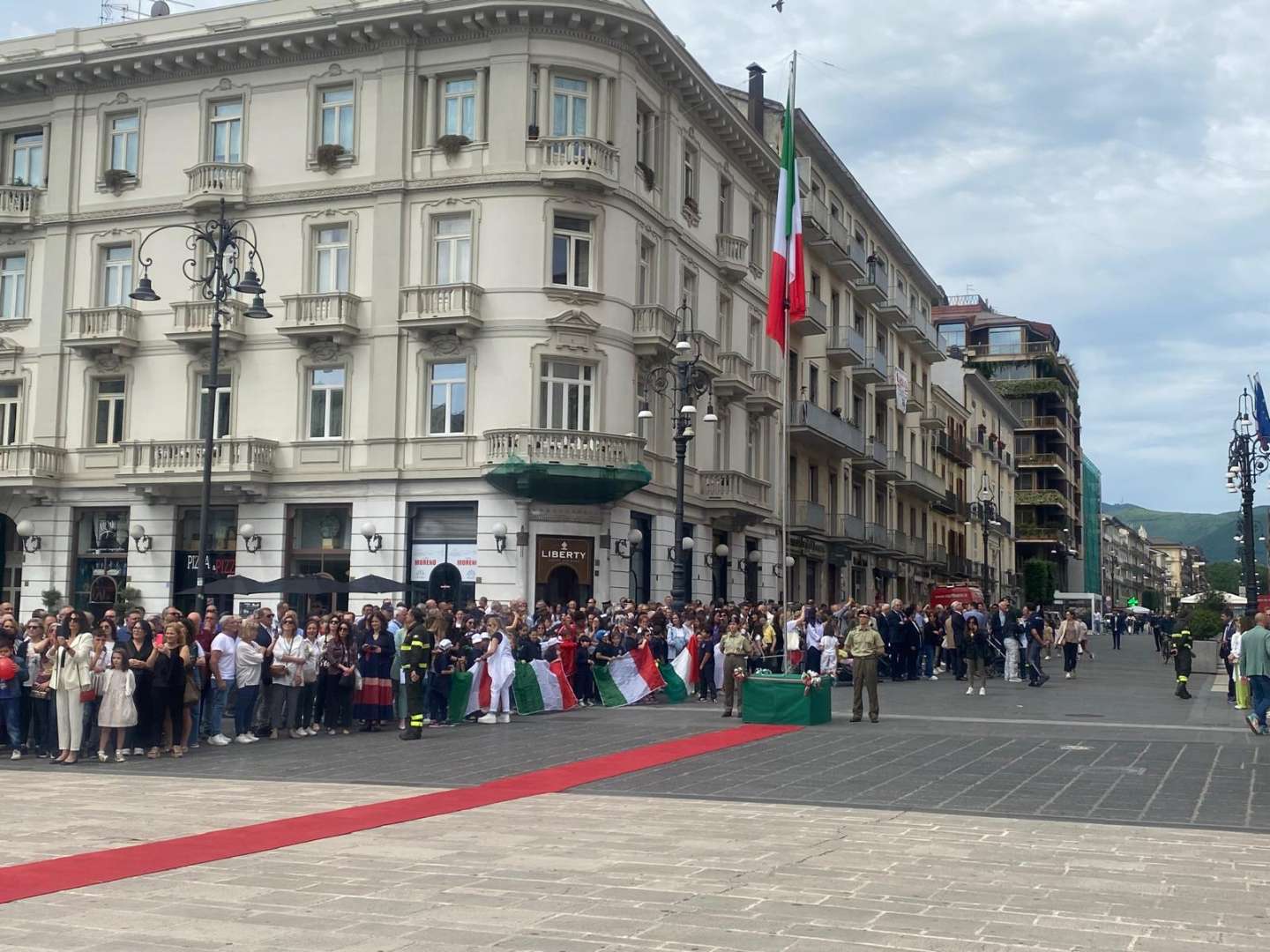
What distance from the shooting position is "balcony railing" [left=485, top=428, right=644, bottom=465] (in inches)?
1233

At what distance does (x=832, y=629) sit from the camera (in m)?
28.6

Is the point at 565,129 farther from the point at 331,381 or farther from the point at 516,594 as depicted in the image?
the point at 516,594

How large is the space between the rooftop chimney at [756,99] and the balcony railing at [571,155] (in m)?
14.1

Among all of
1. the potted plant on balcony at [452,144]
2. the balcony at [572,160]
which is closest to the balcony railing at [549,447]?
the balcony at [572,160]

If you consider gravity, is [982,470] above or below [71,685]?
above

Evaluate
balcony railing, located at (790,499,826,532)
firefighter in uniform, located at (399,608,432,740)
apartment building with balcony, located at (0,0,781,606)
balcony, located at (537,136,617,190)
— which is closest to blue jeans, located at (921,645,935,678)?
apartment building with balcony, located at (0,0,781,606)

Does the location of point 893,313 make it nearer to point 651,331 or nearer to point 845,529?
point 845,529

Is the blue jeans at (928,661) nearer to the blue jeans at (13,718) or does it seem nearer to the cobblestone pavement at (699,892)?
the blue jeans at (13,718)

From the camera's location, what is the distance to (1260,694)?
61.8 feet

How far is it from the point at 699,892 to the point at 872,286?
49.2 metres

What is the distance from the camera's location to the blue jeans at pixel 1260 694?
18812 millimetres

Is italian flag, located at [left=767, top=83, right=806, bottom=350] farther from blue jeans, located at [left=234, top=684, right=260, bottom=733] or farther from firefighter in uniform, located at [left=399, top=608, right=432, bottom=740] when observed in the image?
blue jeans, located at [left=234, top=684, right=260, bottom=733]

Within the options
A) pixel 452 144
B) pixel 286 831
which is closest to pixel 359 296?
pixel 452 144

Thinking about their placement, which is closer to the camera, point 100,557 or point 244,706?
point 244,706
